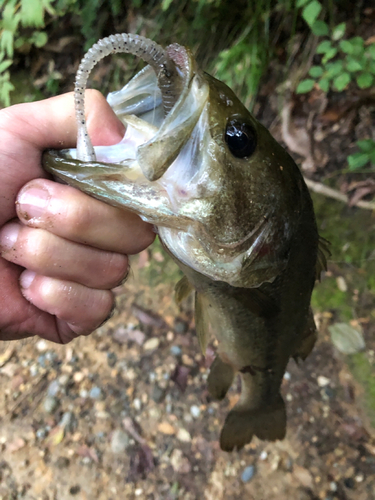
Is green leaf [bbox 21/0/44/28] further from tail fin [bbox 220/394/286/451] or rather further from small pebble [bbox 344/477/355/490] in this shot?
small pebble [bbox 344/477/355/490]

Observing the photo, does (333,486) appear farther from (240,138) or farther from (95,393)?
(240,138)

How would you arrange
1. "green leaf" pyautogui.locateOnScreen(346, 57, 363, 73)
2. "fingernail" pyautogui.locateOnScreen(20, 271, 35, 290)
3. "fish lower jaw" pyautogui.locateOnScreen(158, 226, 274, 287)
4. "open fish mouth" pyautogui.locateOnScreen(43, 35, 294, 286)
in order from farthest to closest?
"green leaf" pyautogui.locateOnScreen(346, 57, 363, 73) → "fingernail" pyautogui.locateOnScreen(20, 271, 35, 290) → "fish lower jaw" pyautogui.locateOnScreen(158, 226, 274, 287) → "open fish mouth" pyautogui.locateOnScreen(43, 35, 294, 286)

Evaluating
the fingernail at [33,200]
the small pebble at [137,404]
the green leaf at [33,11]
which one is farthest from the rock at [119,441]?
the green leaf at [33,11]

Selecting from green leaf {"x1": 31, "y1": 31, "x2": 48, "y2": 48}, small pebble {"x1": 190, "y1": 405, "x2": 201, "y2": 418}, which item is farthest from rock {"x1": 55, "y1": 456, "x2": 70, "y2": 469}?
green leaf {"x1": 31, "y1": 31, "x2": 48, "y2": 48}

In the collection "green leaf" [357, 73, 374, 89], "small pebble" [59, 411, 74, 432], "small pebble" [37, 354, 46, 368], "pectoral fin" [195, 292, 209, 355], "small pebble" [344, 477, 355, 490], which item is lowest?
"small pebble" [59, 411, 74, 432]

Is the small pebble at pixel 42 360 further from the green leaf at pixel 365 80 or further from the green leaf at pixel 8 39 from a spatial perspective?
the green leaf at pixel 365 80

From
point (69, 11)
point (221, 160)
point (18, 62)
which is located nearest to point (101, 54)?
point (221, 160)
